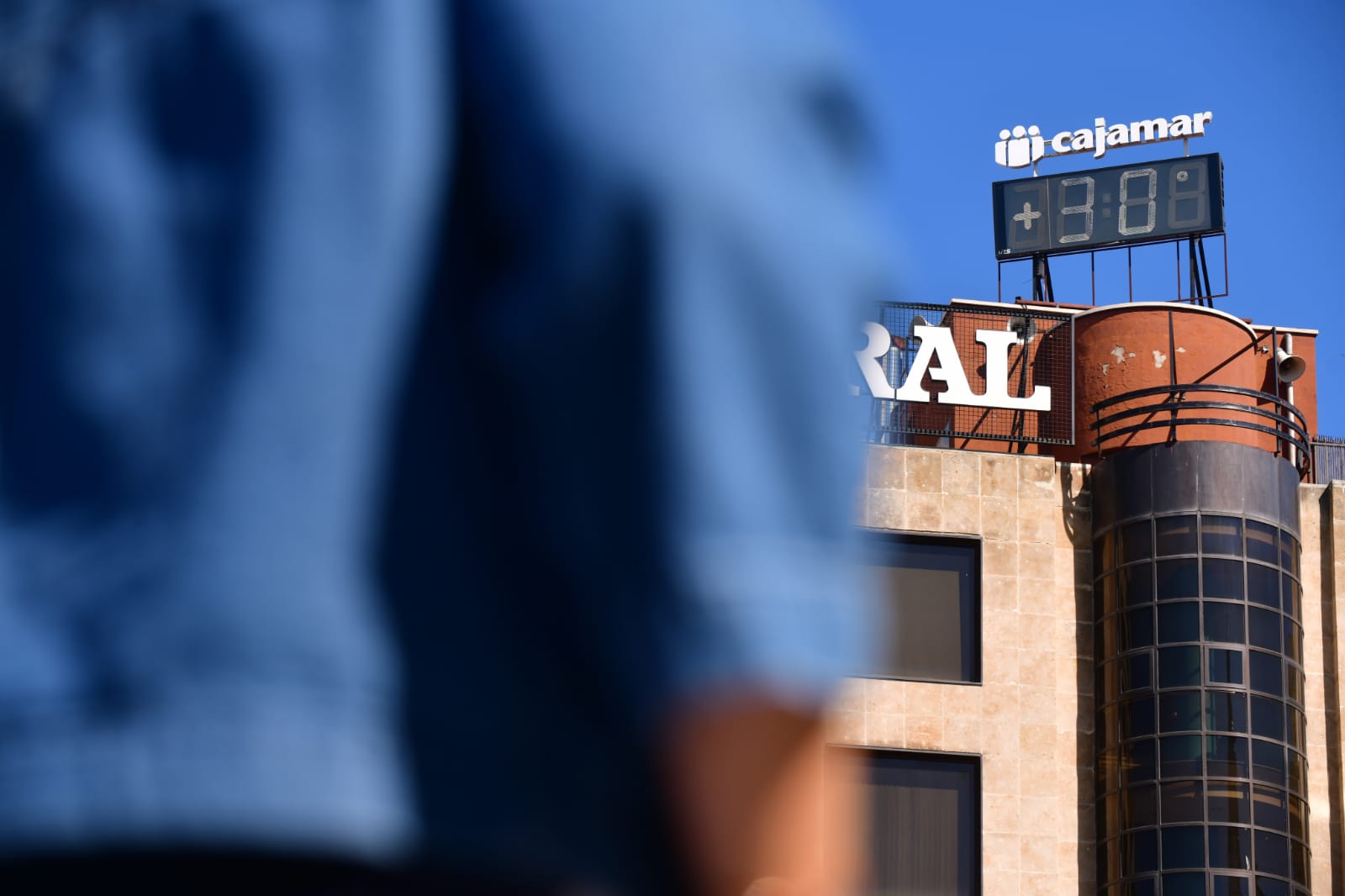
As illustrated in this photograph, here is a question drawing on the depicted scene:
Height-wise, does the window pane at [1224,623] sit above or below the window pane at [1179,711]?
above

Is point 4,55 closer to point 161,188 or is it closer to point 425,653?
point 161,188

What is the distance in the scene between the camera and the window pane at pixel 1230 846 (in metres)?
23.2

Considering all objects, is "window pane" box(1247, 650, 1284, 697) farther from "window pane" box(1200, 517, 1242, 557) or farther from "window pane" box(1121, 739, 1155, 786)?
"window pane" box(1121, 739, 1155, 786)

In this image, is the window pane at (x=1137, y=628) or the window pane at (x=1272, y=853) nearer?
the window pane at (x=1272, y=853)

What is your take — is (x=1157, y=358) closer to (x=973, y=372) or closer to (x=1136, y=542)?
(x=973, y=372)

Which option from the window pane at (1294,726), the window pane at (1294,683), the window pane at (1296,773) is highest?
the window pane at (1294,683)

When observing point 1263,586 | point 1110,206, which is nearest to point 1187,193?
point 1110,206

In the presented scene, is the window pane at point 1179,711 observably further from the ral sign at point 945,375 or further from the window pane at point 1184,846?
the ral sign at point 945,375

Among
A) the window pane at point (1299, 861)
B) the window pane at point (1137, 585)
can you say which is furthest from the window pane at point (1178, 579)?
the window pane at point (1299, 861)

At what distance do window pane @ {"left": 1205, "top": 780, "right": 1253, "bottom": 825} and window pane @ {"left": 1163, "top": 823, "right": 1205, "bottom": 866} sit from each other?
20 centimetres

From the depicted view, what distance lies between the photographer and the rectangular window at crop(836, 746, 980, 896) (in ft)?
77.9

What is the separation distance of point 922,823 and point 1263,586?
5.22 meters

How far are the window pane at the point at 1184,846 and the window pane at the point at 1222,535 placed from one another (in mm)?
3297

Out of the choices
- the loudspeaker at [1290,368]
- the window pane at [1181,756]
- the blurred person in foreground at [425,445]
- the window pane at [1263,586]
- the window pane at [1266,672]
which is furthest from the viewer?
the loudspeaker at [1290,368]
